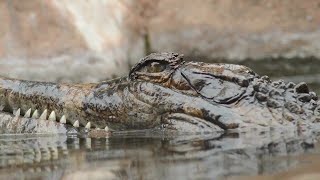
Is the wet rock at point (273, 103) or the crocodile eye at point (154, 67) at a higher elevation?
the crocodile eye at point (154, 67)

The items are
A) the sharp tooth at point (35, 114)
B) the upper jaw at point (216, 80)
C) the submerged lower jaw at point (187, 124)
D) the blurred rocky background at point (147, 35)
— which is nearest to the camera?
the submerged lower jaw at point (187, 124)

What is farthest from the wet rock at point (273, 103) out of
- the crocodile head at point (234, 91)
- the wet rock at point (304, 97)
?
the wet rock at point (304, 97)

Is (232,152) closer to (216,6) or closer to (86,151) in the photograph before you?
(86,151)

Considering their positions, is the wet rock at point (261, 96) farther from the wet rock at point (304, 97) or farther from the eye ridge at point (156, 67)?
the eye ridge at point (156, 67)

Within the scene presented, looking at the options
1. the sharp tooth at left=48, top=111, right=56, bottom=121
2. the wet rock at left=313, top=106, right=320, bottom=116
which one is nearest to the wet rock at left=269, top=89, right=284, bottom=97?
the wet rock at left=313, top=106, right=320, bottom=116

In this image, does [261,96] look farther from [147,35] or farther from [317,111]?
[147,35]

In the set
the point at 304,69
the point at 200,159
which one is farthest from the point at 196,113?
the point at 304,69

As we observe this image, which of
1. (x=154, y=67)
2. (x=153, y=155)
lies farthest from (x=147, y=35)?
(x=153, y=155)
